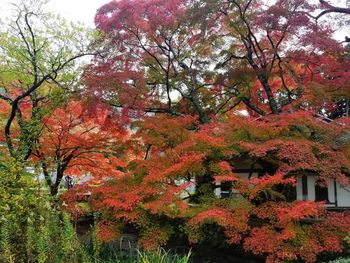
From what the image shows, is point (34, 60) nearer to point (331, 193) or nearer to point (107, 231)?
point (107, 231)

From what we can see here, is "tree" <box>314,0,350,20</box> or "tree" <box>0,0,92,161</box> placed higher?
"tree" <box>314,0,350,20</box>

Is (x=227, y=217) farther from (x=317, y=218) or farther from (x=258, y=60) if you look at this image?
(x=258, y=60)

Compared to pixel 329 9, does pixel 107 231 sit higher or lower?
lower

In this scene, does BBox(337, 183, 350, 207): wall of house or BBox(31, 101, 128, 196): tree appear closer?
BBox(31, 101, 128, 196): tree

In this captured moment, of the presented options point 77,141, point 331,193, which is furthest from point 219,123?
point 331,193

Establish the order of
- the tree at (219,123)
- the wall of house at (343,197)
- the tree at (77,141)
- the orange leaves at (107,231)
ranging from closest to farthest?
1. the tree at (219,123)
2. the orange leaves at (107,231)
3. the tree at (77,141)
4. the wall of house at (343,197)

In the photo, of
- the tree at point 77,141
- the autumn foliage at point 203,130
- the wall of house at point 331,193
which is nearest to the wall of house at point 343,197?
the wall of house at point 331,193

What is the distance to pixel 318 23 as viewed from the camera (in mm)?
10898

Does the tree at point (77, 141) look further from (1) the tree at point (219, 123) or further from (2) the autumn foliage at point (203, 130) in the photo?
(1) the tree at point (219, 123)

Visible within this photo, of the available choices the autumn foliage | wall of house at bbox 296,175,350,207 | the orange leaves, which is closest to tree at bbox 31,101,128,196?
the autumn foliage

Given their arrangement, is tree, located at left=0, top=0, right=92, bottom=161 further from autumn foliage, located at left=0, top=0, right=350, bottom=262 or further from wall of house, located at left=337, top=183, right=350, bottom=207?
wall of house, located at left=337, top=183, right=350, bottom=207

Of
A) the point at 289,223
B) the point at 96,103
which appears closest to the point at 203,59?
the point at 96,103

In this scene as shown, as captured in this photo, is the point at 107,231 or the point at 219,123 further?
the point at 219,123

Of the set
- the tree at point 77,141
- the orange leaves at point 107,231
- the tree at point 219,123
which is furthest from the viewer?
the tree at point 77,141
